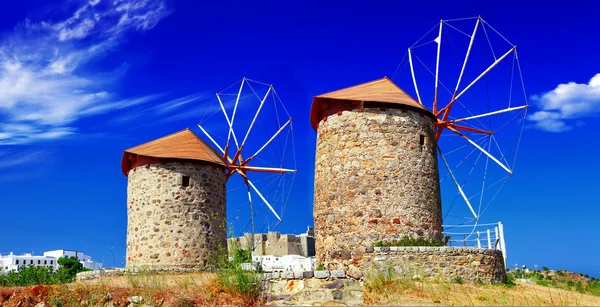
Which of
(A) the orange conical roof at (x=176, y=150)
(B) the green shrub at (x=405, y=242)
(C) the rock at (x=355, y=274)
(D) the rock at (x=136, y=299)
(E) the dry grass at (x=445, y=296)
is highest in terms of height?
(A) the orange conical roof at (x=176, y=150)

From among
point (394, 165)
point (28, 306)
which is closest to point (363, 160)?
point (394, 165)

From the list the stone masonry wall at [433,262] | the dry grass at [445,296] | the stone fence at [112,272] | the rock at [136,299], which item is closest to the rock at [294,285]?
the dry grass at [445,296]

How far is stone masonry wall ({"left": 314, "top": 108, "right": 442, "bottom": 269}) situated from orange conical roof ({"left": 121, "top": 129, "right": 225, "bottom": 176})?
5023 millimetres

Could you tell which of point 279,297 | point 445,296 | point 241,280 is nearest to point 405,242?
point 445,296

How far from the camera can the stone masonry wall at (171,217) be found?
A: 16750 millimetres

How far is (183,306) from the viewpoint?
8.76 meters

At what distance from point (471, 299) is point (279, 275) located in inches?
134

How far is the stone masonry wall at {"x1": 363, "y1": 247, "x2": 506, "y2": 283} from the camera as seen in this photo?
12.0 metres

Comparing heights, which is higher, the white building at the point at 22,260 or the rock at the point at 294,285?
A: the white building at the point at 22,260

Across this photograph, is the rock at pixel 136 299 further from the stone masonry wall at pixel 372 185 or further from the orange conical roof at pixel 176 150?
the orange conical roof at pixel 176 150

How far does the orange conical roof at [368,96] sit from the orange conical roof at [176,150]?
4.23 m

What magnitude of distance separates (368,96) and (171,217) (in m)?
6.91

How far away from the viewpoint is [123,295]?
9562 millimetres

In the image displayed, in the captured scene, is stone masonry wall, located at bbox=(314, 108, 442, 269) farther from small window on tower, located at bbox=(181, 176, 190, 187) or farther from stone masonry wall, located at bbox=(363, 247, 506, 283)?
small window on tower, located at bbox=(181, 176, 190, 187)
